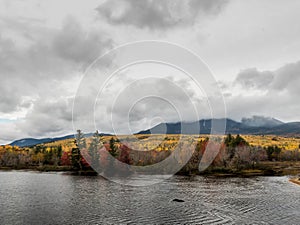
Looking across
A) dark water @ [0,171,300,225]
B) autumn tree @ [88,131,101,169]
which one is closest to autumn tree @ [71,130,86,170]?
autumn tree @ [88,131,101,169]

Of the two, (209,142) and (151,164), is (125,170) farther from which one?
(209,142)

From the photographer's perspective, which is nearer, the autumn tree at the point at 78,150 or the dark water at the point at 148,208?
the dark water at the point at 148,208

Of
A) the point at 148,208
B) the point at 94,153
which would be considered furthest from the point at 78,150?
the point at 148,208

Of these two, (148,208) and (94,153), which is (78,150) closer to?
(94,153)

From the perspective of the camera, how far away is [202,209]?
3894cm

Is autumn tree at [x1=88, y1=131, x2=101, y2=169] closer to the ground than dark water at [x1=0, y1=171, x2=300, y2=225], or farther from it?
farther from it

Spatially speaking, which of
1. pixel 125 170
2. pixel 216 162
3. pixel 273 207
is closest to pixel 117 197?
pixel 273 207

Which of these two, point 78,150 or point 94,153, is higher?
point 78,150

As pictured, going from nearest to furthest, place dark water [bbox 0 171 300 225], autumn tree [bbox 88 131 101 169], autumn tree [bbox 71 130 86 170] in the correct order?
dark water [bbox 0 171 300 225]
autumn tree [bbox 88 131 101 169]
autumn tree [bbox 71 130 86 170]

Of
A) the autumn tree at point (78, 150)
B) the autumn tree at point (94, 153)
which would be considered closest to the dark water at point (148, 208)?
the autumn tree at point (94, 153)

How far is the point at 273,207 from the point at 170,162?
266ft

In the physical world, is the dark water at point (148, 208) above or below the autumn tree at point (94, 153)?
below

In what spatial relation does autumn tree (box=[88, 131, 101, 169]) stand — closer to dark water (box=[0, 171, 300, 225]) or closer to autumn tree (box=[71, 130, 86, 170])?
autumn tree (box=[71, 130, 86, 170])

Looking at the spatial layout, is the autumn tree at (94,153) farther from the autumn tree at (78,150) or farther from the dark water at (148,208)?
the dark water at (148,208)
